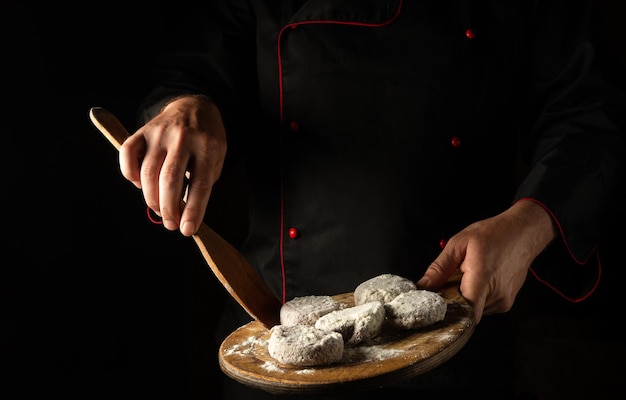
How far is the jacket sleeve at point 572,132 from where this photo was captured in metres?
1.19

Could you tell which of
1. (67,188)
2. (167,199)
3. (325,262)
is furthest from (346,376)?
(67,188)

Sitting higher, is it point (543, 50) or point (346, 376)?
point (543, 50)

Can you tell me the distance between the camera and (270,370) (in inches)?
34.8

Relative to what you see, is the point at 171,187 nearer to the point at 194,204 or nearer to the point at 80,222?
the point at 194,204

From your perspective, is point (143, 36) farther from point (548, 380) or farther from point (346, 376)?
point (548, 380)

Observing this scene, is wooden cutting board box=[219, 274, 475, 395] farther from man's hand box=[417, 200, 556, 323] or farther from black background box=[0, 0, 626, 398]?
black background box=[0, 0, 626, 398]

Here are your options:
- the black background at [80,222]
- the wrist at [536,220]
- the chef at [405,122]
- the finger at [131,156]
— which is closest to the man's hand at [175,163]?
the finger at [131,156]

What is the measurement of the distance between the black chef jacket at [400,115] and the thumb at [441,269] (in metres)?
0.17

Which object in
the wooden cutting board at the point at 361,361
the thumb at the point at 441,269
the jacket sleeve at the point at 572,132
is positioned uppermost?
the jacket sleeve at the point at 572,132

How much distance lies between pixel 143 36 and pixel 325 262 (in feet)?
1.97

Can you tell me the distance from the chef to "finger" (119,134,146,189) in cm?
20

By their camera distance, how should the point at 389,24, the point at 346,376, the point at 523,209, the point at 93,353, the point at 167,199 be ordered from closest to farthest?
the point at 346,376 < the point at 167,199 < the point at 523,209 < the point at 389,24 < the point at 93,353

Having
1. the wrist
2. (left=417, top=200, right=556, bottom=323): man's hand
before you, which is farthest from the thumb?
the wrist

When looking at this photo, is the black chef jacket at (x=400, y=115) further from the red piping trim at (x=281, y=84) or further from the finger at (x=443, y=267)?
the finger at (x=443, y=267)
